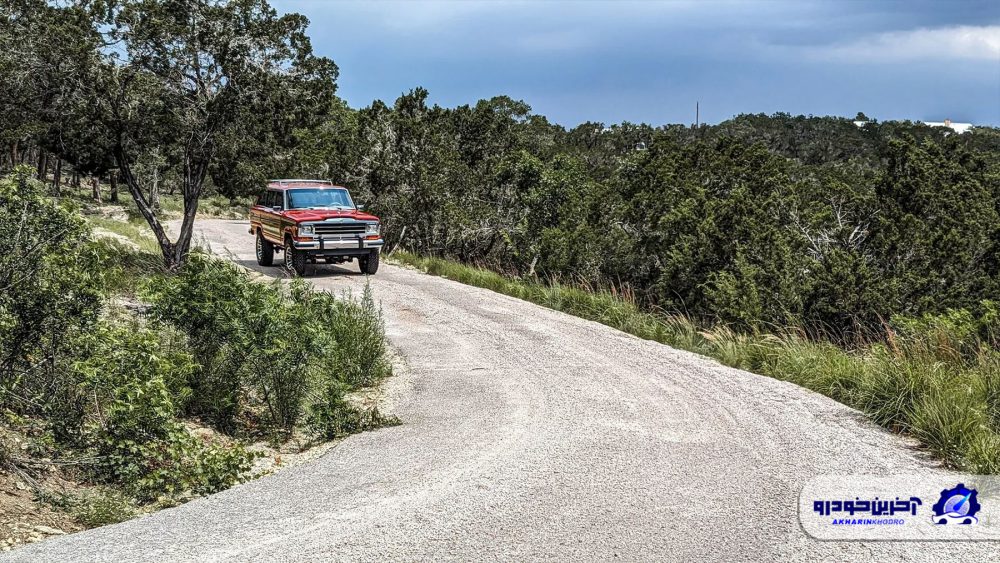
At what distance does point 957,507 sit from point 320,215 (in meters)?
14.6

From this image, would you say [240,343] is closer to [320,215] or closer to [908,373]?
[908,373]

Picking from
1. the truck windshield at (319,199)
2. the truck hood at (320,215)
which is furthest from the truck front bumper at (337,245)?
the truck windshield at (319,199)

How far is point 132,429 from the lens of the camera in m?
5.90

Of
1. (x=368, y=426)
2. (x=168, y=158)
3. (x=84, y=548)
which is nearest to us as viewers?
(x=84, y=548)

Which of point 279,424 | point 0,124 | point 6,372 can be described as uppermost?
point 0,124

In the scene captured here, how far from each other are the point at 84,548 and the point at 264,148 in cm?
1289

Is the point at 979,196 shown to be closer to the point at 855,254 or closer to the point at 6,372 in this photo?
the point at 855,254

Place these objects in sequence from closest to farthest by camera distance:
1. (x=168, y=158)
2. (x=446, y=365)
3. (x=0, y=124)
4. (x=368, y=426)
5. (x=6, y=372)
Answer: (x=6, y=372) < (x=368, y=426) < (x=446, y=365) < (x=0, y=124) < (x=168, y=158)

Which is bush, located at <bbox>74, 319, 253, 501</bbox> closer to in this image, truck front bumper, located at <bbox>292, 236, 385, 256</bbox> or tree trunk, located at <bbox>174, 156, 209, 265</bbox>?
tree trunk, located at <bbox>174, 156, 209, 265</bbox>

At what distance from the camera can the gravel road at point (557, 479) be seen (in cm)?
440

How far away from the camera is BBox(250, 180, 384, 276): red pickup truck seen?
675 inches

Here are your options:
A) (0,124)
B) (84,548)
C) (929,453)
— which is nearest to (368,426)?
(84,548)

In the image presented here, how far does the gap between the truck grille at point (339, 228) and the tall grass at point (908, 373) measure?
7.54 meters

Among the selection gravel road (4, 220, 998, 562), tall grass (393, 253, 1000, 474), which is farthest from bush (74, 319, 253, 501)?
tall grass (393, 253, 1000, 474)
